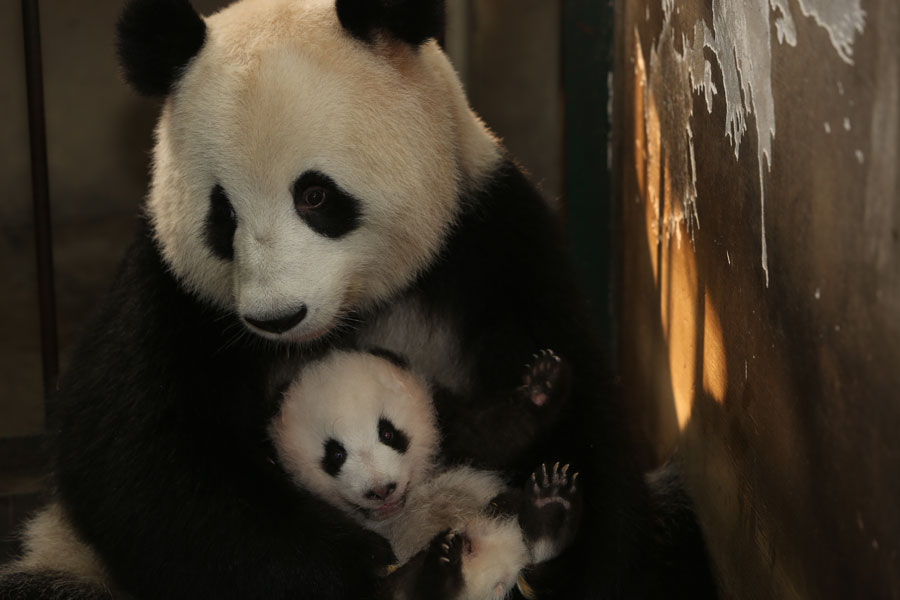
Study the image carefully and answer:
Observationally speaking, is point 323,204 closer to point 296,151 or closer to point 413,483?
point 296,151

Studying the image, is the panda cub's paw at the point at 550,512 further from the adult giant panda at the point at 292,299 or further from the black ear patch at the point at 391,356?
the black ear patch at the point at 391,356

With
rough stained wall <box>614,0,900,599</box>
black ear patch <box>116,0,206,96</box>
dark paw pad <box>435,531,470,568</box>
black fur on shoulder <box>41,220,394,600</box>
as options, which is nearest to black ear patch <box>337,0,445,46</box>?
black ear patch <box>116,0,206,96</box>

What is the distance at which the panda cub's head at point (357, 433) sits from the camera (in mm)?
2580

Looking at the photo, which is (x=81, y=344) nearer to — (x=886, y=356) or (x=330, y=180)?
(x=330, y=180)

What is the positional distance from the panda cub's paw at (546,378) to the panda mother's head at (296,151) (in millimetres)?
379

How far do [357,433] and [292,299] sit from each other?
0.42 meters

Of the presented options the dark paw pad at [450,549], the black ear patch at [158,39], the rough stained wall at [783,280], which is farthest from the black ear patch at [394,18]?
the dark paw pad at [450,549]

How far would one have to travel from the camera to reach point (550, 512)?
258 centimetres

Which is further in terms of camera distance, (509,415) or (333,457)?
(509,415)

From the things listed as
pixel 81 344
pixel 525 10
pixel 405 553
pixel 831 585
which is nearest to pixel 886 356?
pixel 831 585

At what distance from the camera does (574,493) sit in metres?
2.61

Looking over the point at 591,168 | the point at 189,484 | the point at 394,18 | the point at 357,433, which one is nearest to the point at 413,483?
the point at 357,433

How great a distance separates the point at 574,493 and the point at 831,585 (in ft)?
2.88

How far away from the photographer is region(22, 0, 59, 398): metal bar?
3252 mm
